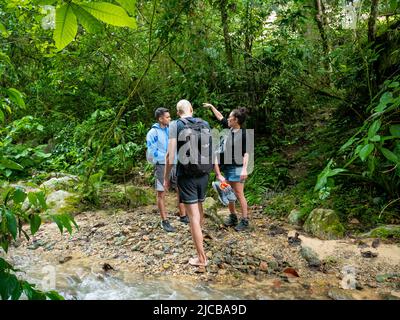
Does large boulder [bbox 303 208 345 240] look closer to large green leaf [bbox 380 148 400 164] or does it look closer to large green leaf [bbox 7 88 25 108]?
large green leaf [bbox 380 148 400 164]

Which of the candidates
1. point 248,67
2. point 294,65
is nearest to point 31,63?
point 248,67

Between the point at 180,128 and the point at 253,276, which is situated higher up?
the point at 180,128

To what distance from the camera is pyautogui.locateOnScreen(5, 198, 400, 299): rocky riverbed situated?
3961 millimetres

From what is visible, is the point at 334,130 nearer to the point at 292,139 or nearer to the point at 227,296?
the point at 292,139

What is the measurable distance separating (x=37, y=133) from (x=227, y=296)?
892 cm

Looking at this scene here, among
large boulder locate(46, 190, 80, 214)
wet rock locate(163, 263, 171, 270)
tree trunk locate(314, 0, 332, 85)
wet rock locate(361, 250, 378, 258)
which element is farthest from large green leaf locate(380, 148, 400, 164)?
tree trunk locate(314, 0, 332, 85)

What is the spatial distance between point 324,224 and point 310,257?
891 millimetres

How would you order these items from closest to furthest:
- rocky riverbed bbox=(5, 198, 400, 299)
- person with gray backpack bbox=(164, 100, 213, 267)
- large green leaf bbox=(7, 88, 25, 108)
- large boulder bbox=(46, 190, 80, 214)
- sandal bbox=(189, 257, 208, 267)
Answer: large green leaf bbox=(7, 88, 25, 108), rocky riverbed bbox=(5, 198, 400, 299), person with gray backpack bbox=(164, 100, 213, 267), sandal bbox=(189, 257, 208, 267), large boulder bbox=(46, 190, 80, 214)

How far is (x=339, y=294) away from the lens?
3.71 m

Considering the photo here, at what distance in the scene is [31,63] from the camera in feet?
35.9

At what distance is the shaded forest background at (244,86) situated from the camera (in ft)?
20.9

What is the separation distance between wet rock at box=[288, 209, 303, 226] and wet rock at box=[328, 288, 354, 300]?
2.05 meters

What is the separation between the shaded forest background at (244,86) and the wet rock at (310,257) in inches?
46.0
